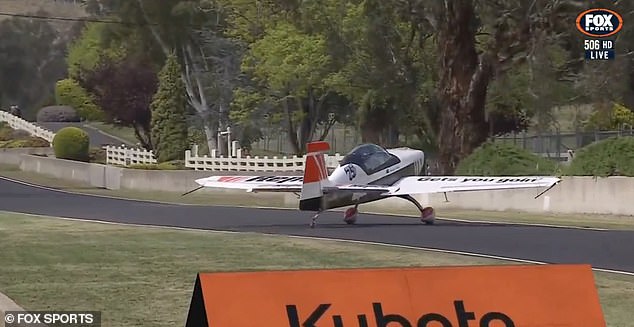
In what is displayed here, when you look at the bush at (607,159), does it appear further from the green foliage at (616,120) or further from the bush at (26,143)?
the bush at (26,143)

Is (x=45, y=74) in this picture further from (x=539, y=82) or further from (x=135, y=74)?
(x=539, y=82)

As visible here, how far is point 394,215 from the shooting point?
106ft

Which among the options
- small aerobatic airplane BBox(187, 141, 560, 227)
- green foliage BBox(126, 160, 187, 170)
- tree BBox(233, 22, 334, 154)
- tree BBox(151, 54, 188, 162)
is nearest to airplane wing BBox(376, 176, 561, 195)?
small aerobatic airplane BBox(187, 141, 560, 227)

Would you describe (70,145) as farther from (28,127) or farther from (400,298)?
(400,298)

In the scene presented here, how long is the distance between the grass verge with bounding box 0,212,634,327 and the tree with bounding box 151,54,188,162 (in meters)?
34.7

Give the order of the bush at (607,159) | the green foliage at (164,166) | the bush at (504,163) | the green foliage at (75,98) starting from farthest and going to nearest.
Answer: the green foliage at (75,98)
the green foliage at (164,166)
the bush at (504,163)
the bush at (607,159)

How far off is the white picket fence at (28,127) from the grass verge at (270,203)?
978 centimetres

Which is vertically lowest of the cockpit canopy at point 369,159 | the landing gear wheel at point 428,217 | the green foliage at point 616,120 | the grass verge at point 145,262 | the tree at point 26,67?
the grass verge at point 145,262

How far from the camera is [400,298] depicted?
Answer: 8219mm

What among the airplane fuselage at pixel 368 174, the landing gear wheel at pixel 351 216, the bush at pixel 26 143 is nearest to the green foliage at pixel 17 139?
the bush at pixel 26 143

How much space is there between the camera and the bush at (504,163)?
36.5 metres

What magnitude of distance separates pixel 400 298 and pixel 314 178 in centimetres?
1776

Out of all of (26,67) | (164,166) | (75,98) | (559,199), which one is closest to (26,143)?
(164,166)

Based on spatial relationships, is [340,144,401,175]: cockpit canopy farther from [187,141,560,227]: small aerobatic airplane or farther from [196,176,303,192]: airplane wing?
[196,176,303,192]: airplane wing
